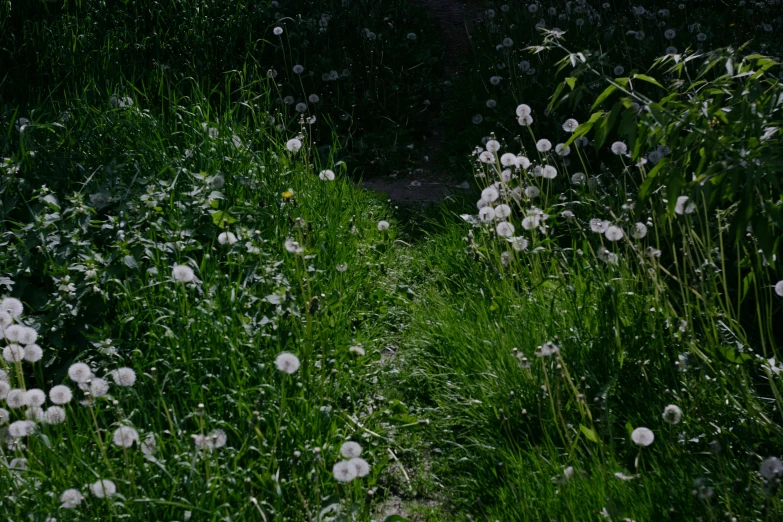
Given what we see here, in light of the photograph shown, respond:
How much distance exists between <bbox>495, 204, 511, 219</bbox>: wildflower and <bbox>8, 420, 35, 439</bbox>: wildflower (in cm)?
199

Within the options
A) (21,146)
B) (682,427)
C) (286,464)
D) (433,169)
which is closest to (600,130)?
(682,427)

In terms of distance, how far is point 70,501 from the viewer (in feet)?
7.39

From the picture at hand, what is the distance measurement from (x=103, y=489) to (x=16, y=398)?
0.46m

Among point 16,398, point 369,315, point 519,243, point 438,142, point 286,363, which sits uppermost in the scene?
point 286,363

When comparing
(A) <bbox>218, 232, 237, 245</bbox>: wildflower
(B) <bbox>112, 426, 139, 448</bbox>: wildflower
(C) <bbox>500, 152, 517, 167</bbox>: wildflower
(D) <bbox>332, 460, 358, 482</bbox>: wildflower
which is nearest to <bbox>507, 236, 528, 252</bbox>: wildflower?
(C) <bbox>500, 152, 517, 167</bbox>: wildflower

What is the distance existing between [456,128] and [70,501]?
479 cm

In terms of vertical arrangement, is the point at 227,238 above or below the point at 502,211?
below

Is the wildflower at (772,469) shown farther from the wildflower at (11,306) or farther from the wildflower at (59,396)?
the wildflower at (11,306)

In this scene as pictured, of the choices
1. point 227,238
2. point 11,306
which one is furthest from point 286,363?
point 227,238

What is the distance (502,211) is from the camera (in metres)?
3.65

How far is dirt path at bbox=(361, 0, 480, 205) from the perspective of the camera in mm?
5805

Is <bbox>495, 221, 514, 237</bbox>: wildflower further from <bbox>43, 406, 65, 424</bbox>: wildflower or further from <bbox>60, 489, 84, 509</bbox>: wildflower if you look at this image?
<bbox>60, 489, 84, 509</bbox>: wildflower

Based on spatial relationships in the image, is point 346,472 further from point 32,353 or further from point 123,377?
point 32,353

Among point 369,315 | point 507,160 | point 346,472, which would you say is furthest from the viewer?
point 369,315
